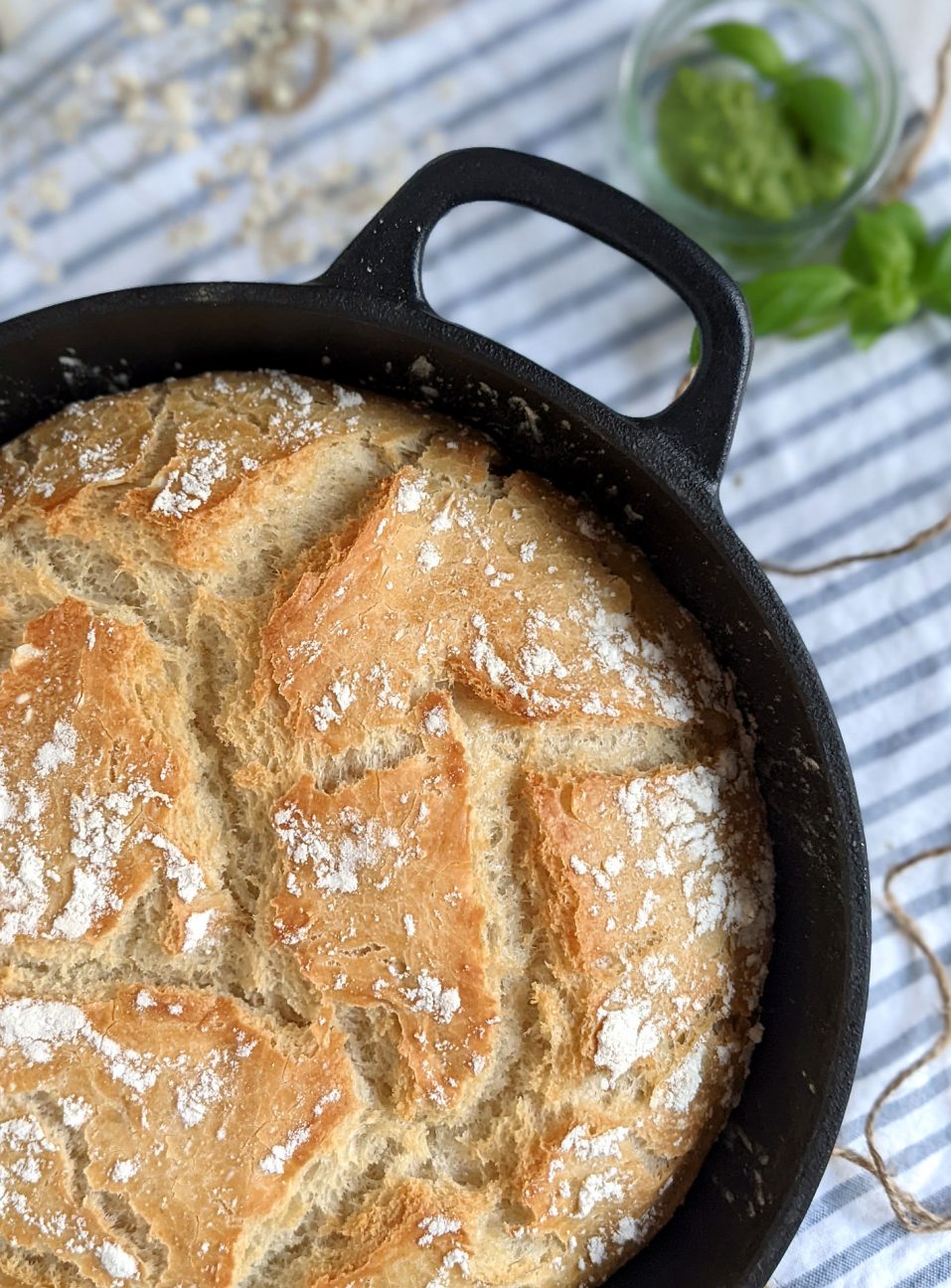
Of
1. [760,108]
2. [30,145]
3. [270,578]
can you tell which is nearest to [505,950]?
[270,578]

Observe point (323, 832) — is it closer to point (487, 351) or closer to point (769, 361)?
point (487, 351)


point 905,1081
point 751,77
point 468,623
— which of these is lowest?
point 905,1081

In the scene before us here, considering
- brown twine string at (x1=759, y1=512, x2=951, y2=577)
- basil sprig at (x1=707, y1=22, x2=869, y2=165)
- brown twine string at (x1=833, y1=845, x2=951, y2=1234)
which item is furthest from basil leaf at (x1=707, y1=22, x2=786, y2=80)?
brown twine string at (x1=833, y1=845, x2=951, y2=1234)

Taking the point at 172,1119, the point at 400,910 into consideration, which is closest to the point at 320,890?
the point at 400,910

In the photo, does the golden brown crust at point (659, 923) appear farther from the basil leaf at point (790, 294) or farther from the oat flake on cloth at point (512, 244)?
the basil leaf at point (790, 294)

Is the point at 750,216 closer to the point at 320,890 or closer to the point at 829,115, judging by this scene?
the point at 829,115

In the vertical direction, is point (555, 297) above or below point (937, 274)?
above
